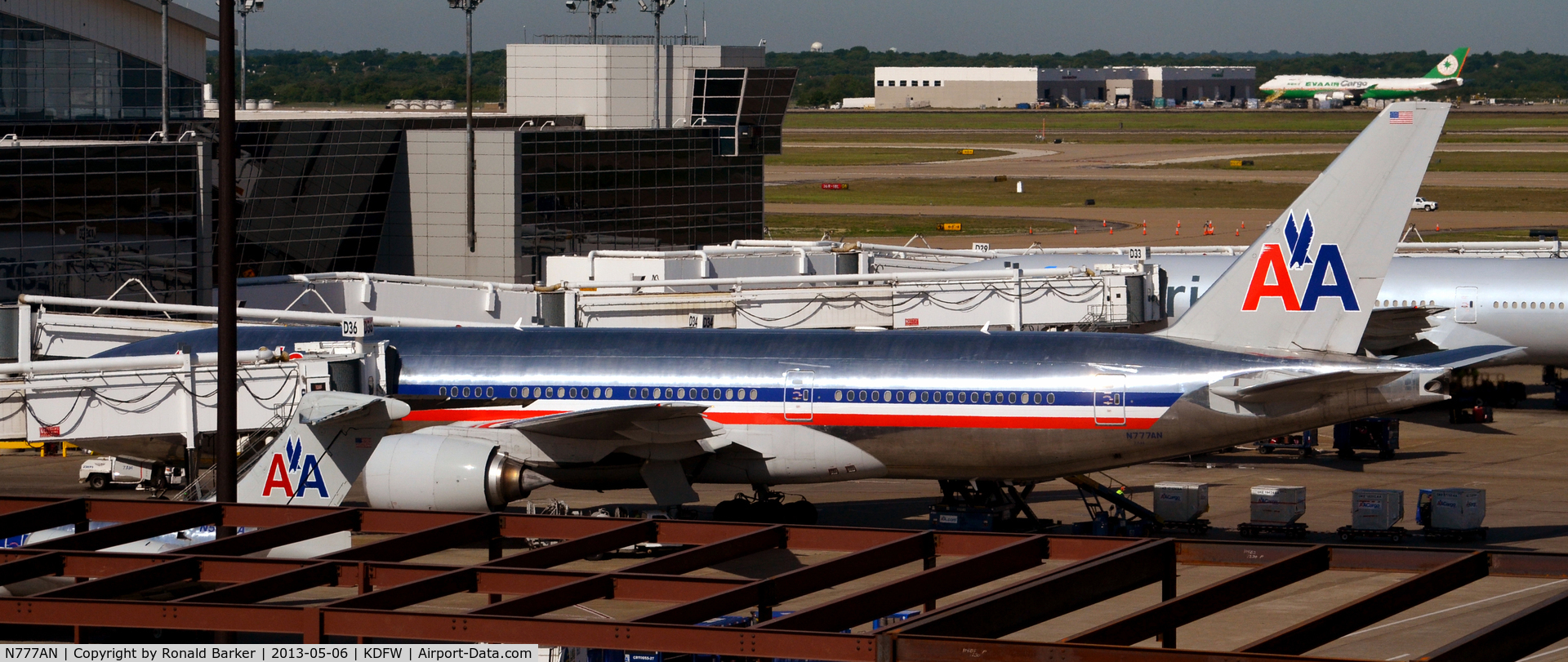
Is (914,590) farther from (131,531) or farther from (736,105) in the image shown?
(736,105)

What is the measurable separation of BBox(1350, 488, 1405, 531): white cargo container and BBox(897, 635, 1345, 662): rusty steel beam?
66.2 feet

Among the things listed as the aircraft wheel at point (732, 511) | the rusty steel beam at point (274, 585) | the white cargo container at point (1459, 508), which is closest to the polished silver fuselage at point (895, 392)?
the aircraft wheel at point (732, 511)

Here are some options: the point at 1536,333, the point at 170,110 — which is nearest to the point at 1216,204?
the point at 1536,333

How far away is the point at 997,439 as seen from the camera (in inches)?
1200

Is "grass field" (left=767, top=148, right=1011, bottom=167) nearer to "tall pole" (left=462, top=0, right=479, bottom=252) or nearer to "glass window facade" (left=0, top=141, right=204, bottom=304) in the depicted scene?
"tall pole" (left=462, top=0, right=479, bottom=252)

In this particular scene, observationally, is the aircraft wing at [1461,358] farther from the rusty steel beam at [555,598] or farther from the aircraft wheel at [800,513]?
the rusty steel beam at [555,598]

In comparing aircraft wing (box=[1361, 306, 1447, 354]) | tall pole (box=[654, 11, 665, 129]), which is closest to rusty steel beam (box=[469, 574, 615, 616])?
aircraft wing (box=[1361, 306, 1447, 354])

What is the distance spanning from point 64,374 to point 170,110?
108ft

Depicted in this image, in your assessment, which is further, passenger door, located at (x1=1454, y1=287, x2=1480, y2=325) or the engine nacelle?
passenger door, located at (x1=1454, y1=287, x2=1480, y2=325)

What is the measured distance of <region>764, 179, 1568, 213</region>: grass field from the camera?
118812 millimetres

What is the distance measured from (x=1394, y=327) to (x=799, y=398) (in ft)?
81.8

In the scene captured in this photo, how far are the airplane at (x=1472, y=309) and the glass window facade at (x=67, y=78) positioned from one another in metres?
38.2

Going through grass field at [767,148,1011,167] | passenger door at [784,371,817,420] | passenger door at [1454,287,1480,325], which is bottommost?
passenger door at [784,371,817,420]

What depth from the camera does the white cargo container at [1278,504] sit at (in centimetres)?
3238
